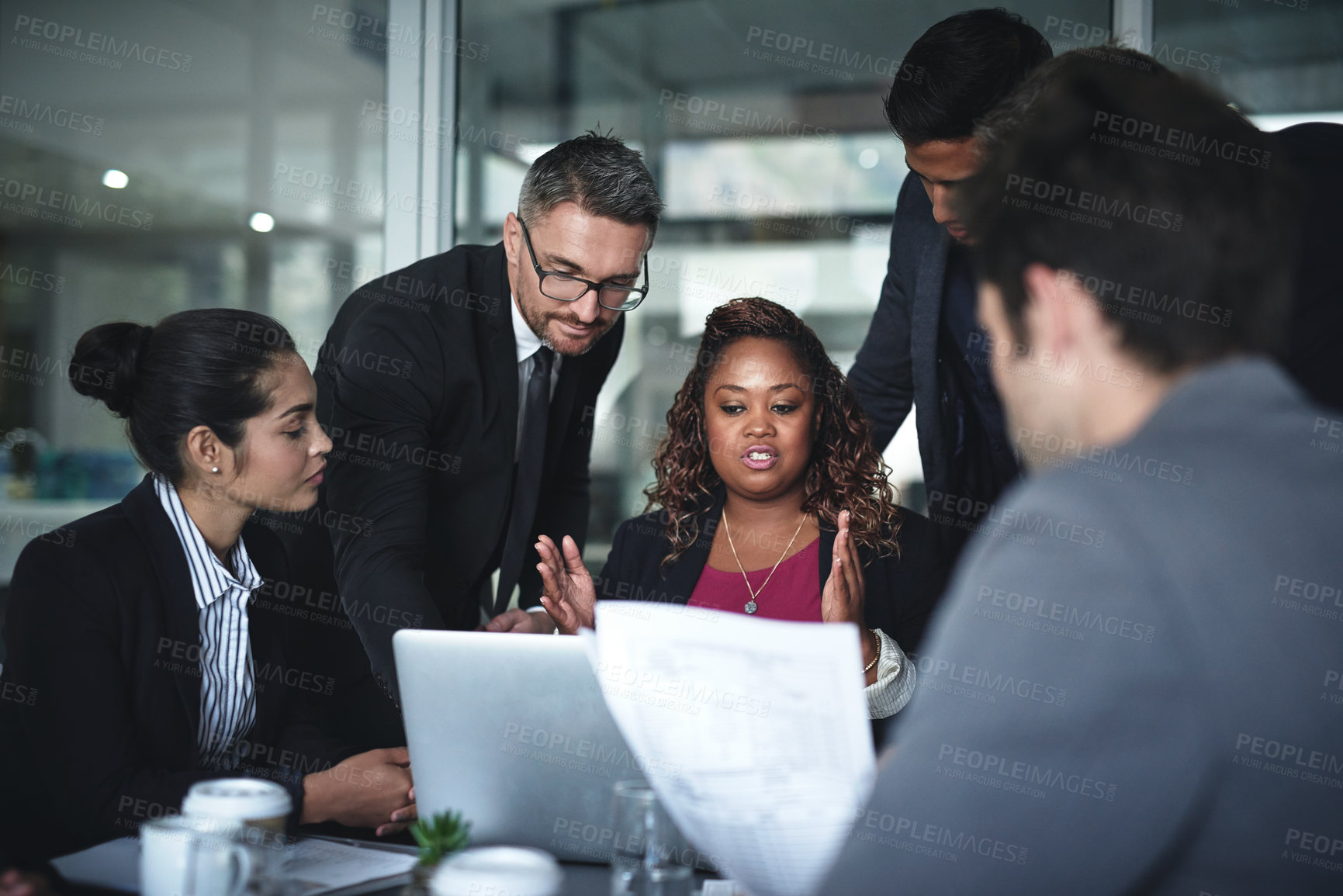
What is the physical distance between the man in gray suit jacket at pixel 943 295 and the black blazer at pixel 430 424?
2.63 feet

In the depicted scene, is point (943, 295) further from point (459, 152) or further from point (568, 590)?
point (459, 152)

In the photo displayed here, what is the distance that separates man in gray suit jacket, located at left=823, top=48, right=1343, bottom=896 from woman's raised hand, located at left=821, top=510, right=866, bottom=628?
101 cm

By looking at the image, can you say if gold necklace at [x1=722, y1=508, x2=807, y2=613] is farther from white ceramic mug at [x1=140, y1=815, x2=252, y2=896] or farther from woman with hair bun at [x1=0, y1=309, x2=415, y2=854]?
white ceramic mug at [x1=140, y1=815, x2=252, y2=896]

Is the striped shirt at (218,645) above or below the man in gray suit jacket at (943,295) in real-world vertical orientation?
below

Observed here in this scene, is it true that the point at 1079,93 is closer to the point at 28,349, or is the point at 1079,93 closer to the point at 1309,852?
the point at 1309,852

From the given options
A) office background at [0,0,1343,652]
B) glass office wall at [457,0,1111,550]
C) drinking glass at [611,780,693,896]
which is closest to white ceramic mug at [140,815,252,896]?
drinking glass at [611,780,693,896]

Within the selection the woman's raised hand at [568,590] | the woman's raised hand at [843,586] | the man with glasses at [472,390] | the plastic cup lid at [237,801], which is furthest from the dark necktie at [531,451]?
the plastic cup lid at [237,801]

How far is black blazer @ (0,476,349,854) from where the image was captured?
1.50 m

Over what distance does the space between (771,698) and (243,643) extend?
1.35 meters

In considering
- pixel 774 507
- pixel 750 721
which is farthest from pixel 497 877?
pixel 774 507

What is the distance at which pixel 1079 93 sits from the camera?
86 cm

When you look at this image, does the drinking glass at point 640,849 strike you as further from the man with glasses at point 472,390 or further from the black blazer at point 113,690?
the man with glasses at point 472,390

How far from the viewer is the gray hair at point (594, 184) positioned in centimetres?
210

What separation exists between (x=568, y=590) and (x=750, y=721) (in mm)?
1088
